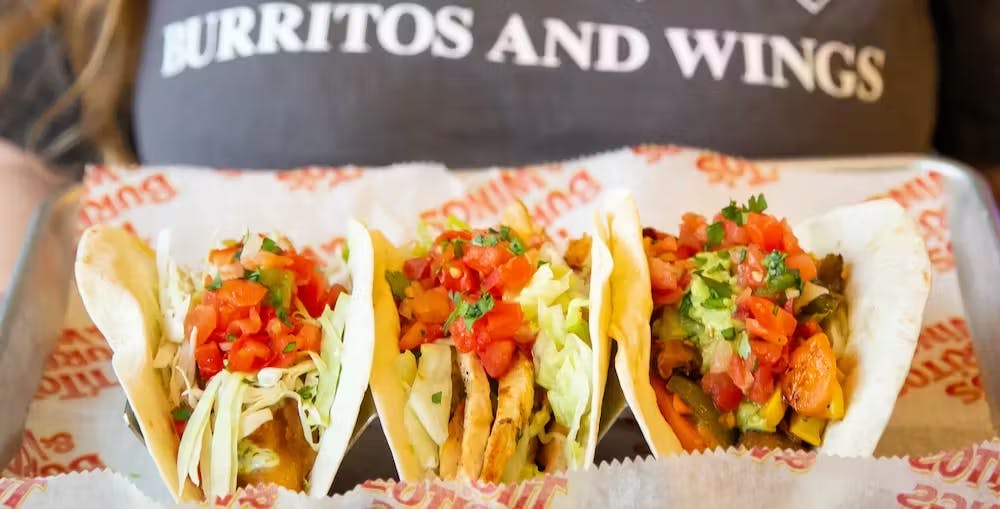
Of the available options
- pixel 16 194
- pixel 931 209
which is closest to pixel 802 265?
pixel 931 209

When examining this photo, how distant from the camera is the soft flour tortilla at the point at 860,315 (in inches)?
47.0

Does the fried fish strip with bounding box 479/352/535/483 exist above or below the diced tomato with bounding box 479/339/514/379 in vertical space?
below

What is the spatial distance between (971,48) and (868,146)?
0.51m

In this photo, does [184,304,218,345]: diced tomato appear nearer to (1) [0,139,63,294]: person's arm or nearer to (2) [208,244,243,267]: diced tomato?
(2) [208,244,243,267]: diced tomato

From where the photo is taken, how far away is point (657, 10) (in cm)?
197

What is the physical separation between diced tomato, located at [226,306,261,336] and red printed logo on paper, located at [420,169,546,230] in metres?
0.64

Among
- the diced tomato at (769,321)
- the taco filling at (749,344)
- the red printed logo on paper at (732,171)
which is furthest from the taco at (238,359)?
the red printed logo on paper at (732,171)

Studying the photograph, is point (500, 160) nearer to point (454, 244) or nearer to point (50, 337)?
point (454, 244)

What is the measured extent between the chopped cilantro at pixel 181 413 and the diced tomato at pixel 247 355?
99 millimetres

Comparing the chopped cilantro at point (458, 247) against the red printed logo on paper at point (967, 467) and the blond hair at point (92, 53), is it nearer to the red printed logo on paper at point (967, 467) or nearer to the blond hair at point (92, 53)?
the red printed logo on paper at point (967, 467)

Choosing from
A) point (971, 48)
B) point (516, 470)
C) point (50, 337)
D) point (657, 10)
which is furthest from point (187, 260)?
point (971, 48)

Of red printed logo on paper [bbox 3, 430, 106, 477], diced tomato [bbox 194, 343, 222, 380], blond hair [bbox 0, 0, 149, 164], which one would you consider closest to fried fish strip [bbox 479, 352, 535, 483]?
diced tomato [bbox 194, 343, 222, 380]

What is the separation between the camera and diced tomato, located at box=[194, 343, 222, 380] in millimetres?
1275

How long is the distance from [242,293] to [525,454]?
50cm
